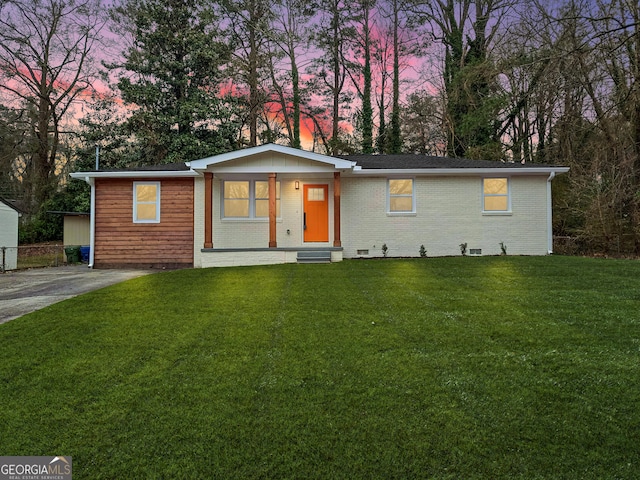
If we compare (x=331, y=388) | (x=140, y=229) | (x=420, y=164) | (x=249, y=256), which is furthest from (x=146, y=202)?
(x=331, y=388)

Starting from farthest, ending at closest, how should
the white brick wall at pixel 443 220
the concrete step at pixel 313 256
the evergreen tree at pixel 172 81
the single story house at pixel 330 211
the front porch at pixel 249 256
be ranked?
the evergreen tree at pixel 172 81, the white brick wall at pixel 443 220, the single story house at pixel 330 211, the front porch at pixel 249 256, the concrete step at pixel 313 256

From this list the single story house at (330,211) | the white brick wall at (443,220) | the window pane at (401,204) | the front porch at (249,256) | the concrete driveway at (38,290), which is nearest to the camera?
the concrete driveway at (38,290)

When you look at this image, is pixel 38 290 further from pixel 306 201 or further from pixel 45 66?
pixel 45 66

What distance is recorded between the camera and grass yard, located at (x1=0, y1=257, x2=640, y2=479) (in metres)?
2.16

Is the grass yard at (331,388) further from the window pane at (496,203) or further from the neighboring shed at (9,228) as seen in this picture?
the neighboring shed at (9,228)

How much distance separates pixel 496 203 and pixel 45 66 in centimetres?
2665

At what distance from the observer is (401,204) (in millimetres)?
12984

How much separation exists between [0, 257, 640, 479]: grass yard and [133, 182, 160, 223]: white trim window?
7.39 metres

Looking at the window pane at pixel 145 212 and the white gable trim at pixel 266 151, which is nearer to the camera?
the white gable trim at pixel 266 151

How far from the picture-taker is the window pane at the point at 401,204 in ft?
42.6

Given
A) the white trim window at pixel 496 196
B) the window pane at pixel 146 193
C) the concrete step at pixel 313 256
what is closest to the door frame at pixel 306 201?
the concrete step at pixel 313 256

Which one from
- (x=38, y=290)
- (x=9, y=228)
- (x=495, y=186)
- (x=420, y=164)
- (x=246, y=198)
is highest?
(x=420, y=164)

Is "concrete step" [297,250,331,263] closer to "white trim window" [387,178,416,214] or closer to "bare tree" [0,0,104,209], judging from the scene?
"white trim window" [387,178,416,214]

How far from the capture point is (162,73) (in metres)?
21.7
